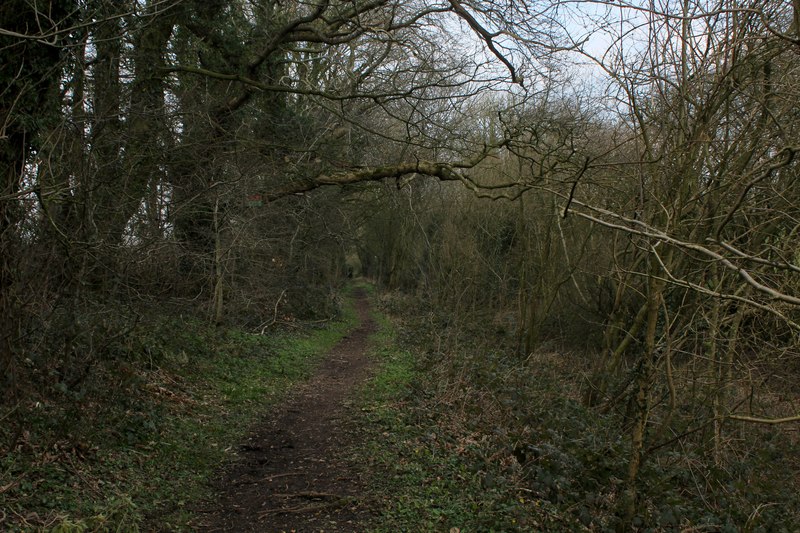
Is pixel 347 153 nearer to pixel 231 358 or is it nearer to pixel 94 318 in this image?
pixel 231 358

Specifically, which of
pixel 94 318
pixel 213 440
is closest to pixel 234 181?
pixel 94 318

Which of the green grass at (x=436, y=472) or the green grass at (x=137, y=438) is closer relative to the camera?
the green grass at (x=137, y=438)

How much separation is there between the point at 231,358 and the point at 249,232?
3048 millimetres

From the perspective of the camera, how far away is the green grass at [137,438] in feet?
15.9

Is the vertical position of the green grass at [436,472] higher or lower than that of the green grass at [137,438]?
lower

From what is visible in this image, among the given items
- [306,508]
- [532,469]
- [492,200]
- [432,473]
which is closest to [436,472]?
[432,473]

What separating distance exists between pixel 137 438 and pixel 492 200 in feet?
23.3

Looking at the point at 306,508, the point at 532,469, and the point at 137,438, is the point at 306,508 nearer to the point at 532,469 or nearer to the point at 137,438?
the point at 137,438

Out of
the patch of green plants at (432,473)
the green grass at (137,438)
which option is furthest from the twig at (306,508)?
the green grass at (137,438)

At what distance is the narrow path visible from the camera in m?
5.45

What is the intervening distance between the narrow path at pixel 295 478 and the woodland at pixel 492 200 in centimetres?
134

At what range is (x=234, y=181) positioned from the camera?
10852mm

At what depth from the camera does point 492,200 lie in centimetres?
1103

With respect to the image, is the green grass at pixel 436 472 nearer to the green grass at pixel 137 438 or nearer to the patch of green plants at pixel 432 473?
the patch of green plants at pixel 432 473
